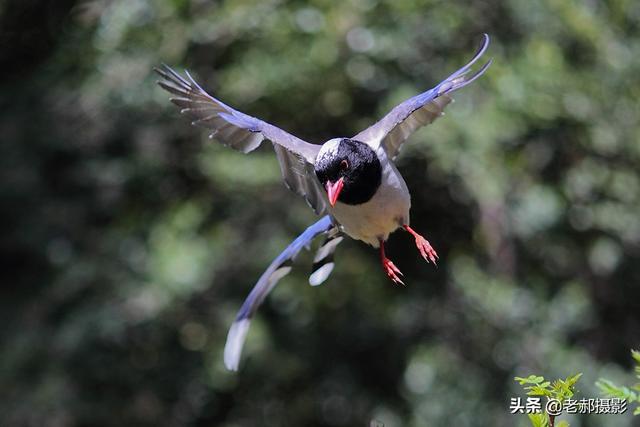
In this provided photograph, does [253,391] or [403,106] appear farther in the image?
[253,391]

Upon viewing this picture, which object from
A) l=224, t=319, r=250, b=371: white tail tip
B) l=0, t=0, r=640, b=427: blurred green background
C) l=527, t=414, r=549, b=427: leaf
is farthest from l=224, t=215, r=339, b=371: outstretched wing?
l=0, t=0, r=640, b=427: blurred green background

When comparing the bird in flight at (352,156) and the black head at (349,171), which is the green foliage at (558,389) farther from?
the black head at (349,171)

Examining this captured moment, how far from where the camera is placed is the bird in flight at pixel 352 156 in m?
2.77

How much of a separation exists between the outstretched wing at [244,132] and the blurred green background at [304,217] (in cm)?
234

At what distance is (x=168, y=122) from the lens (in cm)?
641

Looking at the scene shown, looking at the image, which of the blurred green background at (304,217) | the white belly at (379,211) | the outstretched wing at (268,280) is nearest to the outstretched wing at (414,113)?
the white belly at (379,211)

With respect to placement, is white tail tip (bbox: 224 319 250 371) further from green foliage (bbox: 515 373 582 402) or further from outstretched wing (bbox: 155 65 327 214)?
A: green foliage (bbox: 515 373 582 402)

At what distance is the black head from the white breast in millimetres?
17

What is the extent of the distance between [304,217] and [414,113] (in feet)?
10.3

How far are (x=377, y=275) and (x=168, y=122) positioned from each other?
1563 mm

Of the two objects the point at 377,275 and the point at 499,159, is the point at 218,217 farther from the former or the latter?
the point at 499,159

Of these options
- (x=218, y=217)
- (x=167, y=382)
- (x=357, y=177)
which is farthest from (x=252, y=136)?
(x=167, y=382)

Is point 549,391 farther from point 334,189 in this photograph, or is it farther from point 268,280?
point 268,280

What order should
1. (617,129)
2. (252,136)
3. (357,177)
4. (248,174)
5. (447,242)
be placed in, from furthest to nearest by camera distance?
1. (447,242)
2. (248,174)
3. (617,129)
4. (252,136)
5. (357,177)
